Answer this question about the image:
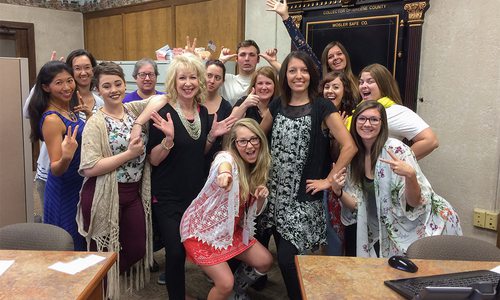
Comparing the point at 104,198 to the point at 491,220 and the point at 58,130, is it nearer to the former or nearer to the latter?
the point at 58,130

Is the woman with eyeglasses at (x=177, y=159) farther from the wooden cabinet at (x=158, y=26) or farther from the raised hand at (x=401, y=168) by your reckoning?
the wooden cabinet at (x=158, y=26)

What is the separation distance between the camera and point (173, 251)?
7.60 feet

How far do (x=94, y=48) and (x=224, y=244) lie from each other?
5.79 m

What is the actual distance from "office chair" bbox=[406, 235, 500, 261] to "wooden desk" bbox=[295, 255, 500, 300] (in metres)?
0.14

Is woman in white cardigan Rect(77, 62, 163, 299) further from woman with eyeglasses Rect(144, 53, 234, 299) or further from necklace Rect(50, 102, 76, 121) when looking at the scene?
necklace Rect(50, 102, 76, 121)

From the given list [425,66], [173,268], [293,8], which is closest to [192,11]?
[293,8]

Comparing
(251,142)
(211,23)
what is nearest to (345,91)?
(251,142)

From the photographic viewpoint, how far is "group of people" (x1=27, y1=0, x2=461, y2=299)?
7.13ft

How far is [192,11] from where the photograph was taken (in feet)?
17.6

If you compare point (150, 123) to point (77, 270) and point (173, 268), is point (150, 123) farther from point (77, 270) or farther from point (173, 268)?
point (77, 270)

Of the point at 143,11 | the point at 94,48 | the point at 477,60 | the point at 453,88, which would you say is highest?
the point at 143,11

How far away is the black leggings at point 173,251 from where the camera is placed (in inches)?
91.3

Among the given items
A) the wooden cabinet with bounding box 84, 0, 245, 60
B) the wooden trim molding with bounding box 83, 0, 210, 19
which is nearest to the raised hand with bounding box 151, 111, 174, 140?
the wooden cabinet with bounding box 84, 0, 245, 60

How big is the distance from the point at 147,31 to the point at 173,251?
14.7 ft
